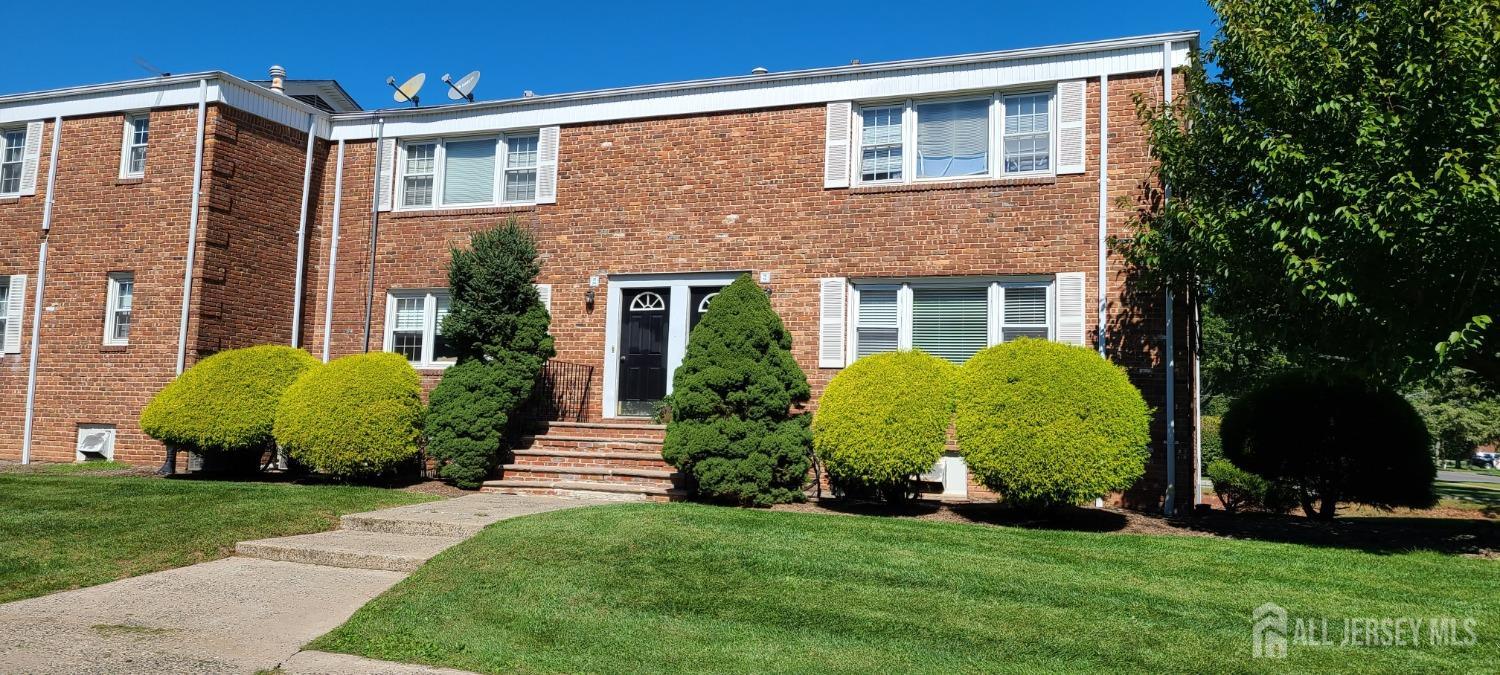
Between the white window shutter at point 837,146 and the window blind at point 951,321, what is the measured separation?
5.97 ft

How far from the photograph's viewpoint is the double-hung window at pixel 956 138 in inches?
472

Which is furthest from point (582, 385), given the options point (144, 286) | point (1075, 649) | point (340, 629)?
point (1075, 649)

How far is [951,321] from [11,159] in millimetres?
14821

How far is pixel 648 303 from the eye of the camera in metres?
13.4

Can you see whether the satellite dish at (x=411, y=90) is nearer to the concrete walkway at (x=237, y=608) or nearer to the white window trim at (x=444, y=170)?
the white window trim at (x=444, y=170)

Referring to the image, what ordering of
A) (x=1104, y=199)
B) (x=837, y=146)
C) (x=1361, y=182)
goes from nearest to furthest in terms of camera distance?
(x=1361, y=182) → (x=1104, y=199) → (x=837, y=146)

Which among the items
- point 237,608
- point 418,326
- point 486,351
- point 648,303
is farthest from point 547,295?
point 237,608

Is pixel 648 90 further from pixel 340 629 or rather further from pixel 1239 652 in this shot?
pixel 1239 652

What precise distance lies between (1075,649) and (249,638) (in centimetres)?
442

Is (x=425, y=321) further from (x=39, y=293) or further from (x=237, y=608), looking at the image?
(x=237, y=608)

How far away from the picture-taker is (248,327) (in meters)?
14.1

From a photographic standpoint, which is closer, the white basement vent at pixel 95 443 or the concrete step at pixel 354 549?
the concrete step at pixel 354 549

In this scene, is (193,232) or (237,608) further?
(193,232)

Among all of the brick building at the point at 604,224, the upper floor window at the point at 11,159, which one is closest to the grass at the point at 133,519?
the brick building at the point at 604,224
